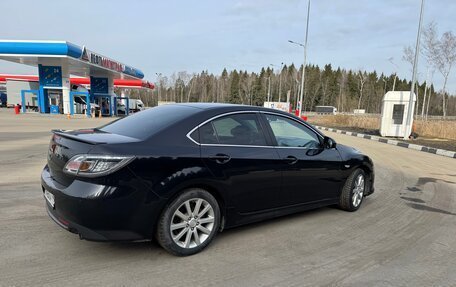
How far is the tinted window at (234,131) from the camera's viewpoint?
3.79 metres

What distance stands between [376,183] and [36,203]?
6544 mm

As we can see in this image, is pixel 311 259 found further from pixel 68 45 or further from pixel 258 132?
pixel 68 45

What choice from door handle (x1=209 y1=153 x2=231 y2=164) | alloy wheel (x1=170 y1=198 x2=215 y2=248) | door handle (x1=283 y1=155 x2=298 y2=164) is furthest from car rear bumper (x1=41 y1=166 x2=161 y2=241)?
door handle (x1=283 y1=155 x2=298 y2=164)

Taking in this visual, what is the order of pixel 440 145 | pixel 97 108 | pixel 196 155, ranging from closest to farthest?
pixel 196 155
pixel 440 145
pixel 97 108

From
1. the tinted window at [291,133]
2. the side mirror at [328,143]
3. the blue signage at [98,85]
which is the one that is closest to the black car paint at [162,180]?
the tinted window at [291,133]

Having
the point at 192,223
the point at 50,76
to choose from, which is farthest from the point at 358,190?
the point at 50,76

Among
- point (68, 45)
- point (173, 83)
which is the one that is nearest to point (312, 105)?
point (173, 83)

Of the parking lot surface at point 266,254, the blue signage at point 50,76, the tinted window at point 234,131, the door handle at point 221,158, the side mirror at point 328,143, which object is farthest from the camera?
the blue signage at point 50,76

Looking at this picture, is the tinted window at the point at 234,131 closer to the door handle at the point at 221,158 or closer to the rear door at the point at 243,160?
the rear door at the point at 243,160

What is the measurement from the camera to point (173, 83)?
357ft

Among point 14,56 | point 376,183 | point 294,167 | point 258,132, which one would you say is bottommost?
point 376,183

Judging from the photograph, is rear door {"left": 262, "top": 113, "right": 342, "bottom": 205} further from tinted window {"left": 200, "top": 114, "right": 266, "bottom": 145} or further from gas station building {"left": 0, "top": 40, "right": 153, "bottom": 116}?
gas station building {"left": 0, "top": 40, "right": 153, "bottom": 116}

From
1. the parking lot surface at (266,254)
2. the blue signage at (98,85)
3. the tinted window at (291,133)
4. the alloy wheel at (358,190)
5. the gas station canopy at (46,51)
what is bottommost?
the parking lot surface at (266,254)

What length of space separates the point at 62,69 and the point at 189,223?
31.8m
